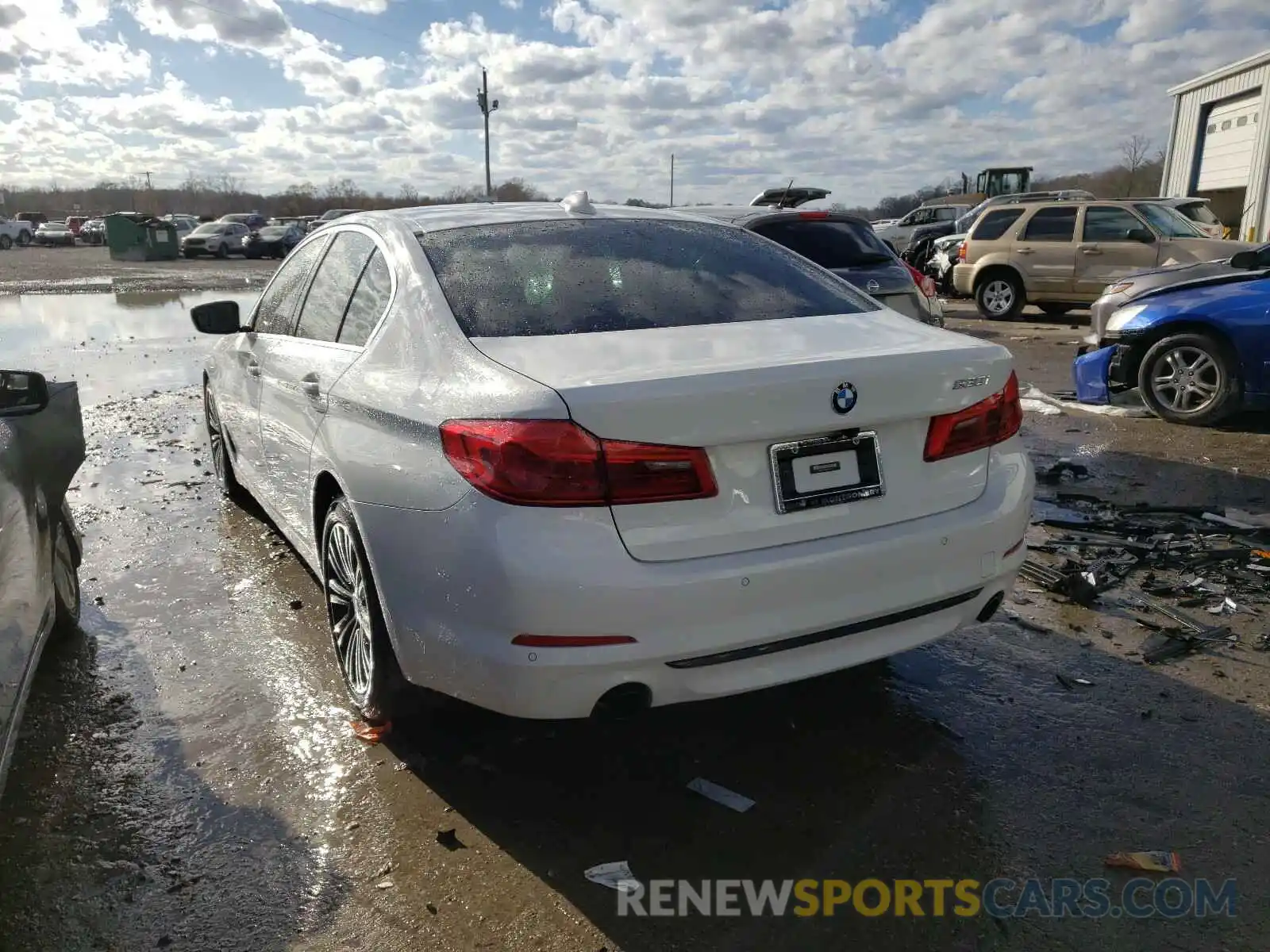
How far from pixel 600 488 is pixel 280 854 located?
4.56 ft

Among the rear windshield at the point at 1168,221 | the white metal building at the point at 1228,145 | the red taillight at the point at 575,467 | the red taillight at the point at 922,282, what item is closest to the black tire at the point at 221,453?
the red taillight at the point at 575,467

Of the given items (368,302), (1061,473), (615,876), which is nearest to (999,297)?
(1061,473)

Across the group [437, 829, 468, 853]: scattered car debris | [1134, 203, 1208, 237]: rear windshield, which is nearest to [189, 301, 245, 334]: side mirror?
[437, 829, 468, 853]: scattered car debris

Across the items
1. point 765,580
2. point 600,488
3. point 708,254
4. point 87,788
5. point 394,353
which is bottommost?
point 87,788

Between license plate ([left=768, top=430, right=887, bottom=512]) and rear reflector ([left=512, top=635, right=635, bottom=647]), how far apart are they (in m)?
0.53

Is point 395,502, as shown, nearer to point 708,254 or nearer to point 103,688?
point 708,254

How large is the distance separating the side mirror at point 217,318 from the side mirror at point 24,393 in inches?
58.8

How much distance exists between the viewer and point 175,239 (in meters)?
40.3

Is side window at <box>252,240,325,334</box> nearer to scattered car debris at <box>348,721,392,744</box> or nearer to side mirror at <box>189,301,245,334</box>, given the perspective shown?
side mirror at <box>189,301,245,334</box>

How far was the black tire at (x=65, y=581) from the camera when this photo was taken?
381 centimetres

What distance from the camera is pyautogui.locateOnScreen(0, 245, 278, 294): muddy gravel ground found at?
25047 mm

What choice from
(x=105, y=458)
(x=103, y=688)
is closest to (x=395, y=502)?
(x=103, y=688)

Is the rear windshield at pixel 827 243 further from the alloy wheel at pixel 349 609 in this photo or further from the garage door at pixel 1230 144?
the garage door at pixel 1230 144

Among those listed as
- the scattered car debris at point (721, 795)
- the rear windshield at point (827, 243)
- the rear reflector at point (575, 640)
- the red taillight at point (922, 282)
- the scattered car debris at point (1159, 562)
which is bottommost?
the scattered car debris at point (721, 795)
